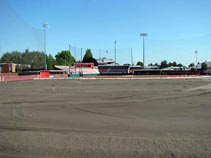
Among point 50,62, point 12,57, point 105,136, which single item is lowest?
point 105,136

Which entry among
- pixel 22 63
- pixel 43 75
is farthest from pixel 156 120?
pixel 22 63

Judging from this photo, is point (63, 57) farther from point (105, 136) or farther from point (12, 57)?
point (105, 136)

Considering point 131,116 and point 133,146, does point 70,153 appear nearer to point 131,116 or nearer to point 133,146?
point 133,146

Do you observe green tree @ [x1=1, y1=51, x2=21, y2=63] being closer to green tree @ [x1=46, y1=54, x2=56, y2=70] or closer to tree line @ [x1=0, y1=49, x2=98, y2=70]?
tree line @ [x1=0, y1=49, x2=98, y2=70]

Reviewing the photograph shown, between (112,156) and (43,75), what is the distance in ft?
230

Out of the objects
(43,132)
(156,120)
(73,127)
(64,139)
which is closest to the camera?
(64,139)

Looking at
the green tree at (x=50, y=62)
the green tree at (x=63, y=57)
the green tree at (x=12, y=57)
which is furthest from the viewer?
the green tree at (x=63, y=57)

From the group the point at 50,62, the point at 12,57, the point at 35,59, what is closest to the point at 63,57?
the point at 50,62

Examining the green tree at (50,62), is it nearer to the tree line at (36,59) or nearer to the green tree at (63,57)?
the tree line at (36,59)

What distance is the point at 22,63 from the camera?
145750mm

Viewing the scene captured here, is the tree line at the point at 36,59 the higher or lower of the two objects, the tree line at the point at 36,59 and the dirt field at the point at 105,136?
the higher

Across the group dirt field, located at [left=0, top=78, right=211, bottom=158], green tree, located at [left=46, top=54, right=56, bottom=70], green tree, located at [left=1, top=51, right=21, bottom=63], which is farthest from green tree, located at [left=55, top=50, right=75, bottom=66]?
dirt field, located at [left=0, top=78, right=211, bottom=158]

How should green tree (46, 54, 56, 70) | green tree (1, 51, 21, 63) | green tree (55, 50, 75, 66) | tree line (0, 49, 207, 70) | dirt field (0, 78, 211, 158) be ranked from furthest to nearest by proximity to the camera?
green tree (55, 50, 75, 66) < green tree (1, 51, 21, 63) < tree line (0, 49, 207, 70) < green tree (46, 54, 56, 70) < dirt field (0, 78, 211, 158)

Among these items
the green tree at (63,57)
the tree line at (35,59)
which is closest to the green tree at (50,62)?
the tree line at (35,59)
